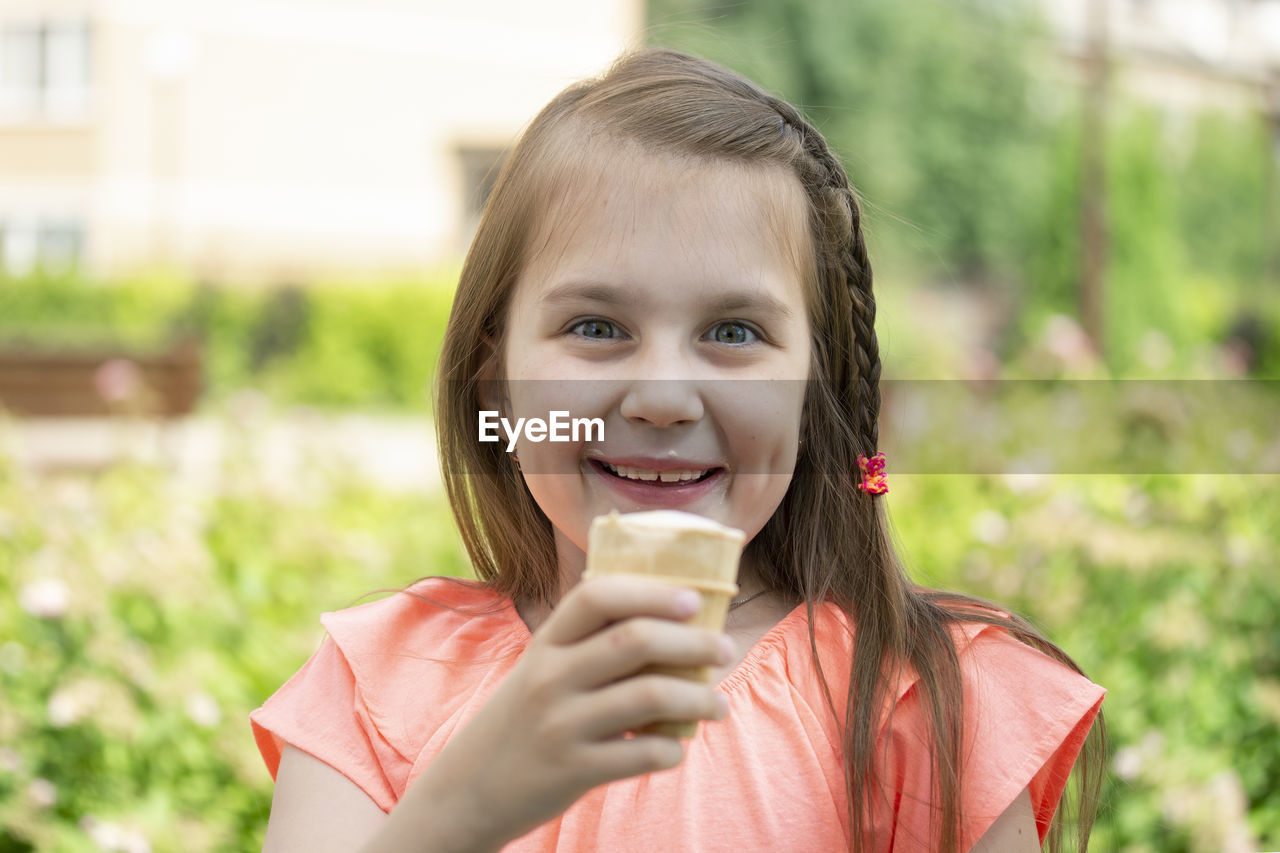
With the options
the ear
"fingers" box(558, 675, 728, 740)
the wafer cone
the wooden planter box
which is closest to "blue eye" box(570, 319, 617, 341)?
the ear

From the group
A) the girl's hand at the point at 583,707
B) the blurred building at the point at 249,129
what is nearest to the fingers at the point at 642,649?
the girl's hand at the point at 583,707

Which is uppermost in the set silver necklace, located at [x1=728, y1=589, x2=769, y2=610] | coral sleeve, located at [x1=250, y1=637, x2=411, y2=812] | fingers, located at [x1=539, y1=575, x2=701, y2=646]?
fingers, located at [x1=539, y1=575, x2=701, y2=646]

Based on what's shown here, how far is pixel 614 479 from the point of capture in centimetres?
140

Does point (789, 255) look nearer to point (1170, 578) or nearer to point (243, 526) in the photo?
point (1170, 578)

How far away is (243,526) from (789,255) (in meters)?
3.40

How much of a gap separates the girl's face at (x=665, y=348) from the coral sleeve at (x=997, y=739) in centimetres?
31

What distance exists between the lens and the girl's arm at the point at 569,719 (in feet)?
3.34

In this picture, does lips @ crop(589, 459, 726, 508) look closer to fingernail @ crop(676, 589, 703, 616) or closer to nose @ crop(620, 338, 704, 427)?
nose @ crop(620, 338, 704, 427)

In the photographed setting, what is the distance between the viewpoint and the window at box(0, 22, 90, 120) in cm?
1952

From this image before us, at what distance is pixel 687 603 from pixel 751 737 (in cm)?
48

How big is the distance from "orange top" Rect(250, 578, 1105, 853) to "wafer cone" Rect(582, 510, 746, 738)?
38 centimetres

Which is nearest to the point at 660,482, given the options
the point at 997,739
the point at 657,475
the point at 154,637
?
the point at 657,475

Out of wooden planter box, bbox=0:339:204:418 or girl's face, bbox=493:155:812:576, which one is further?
wooden planter box, bbox=0:339:204:418

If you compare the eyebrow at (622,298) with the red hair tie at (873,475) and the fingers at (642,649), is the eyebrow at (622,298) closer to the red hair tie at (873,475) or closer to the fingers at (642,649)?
the red hair tie at (873,475)
